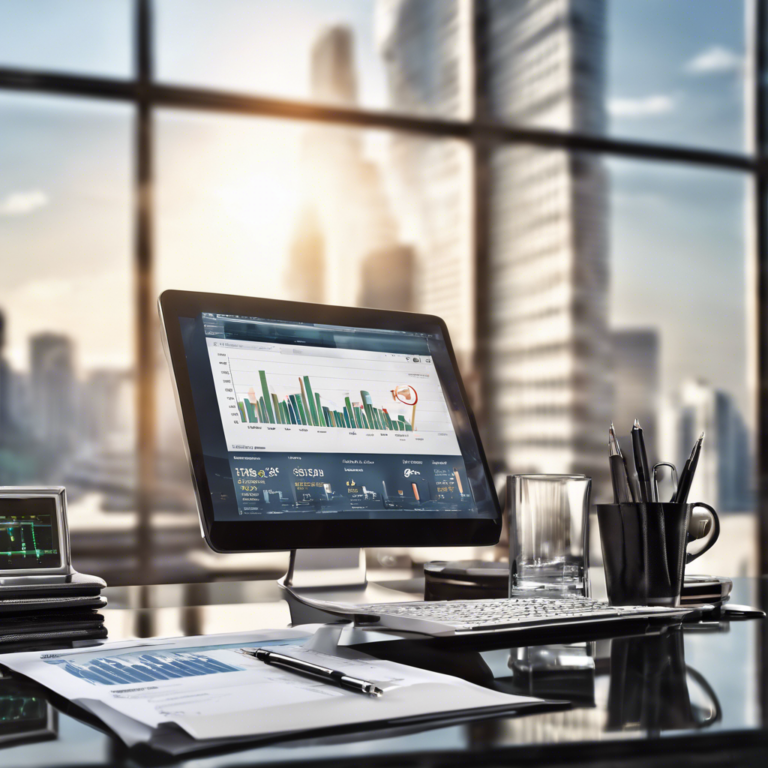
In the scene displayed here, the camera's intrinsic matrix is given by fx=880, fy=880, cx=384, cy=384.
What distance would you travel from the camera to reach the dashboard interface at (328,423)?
102cm

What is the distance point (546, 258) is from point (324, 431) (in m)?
3.15

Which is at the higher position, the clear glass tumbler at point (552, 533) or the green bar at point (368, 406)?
the green bar at point (368, 406)

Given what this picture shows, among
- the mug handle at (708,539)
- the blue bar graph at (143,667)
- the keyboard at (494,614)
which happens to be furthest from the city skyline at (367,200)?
the blue bar graph at (143,667)

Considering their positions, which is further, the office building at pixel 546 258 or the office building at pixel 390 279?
the office building at pixel 546 258

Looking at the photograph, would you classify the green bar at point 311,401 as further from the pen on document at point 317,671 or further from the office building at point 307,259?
the office building at point 307,259

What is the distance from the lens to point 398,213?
383 cm

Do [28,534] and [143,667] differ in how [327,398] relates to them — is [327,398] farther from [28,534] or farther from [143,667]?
[143,667]

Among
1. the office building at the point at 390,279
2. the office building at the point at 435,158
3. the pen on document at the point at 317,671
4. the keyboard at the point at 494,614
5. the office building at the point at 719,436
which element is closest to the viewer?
the pen on document at the point at 317,671

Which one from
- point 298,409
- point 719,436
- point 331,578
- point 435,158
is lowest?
point 331,578

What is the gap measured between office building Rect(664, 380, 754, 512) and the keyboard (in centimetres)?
355

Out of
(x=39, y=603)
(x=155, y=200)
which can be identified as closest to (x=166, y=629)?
(x=39, y=603)

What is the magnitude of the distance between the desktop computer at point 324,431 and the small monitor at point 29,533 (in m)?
0.17

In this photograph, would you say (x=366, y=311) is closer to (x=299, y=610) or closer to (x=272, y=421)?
(x=272, y=421)

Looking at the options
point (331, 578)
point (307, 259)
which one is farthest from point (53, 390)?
point (331, 578)
